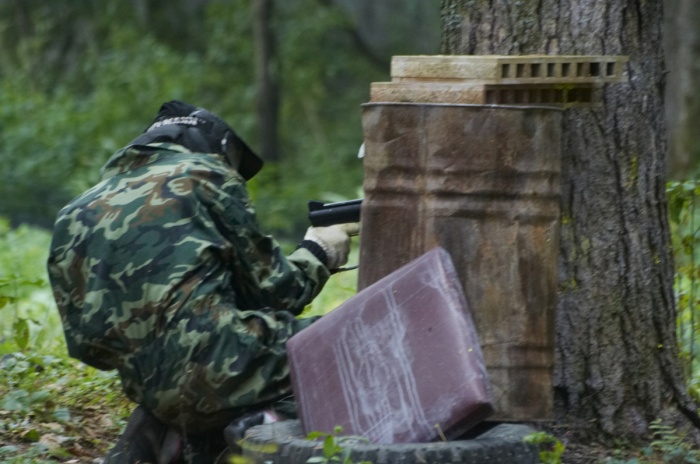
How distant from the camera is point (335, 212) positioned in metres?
3.93

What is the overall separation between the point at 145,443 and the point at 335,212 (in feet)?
3.51

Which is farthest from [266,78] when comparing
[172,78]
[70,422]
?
[70,422]

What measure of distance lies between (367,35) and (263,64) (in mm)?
3915

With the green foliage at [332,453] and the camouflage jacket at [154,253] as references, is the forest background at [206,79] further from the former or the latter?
the green foliage at [332,453]

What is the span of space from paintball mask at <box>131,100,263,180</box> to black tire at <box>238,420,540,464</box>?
3.75ft

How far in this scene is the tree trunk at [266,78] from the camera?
66.3ft

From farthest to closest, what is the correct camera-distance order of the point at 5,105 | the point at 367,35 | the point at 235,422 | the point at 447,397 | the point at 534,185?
the point at 367,35, the point at 5,105, the point at 235,422, the point at 534,185, the point at 447,397

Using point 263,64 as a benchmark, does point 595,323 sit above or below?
below

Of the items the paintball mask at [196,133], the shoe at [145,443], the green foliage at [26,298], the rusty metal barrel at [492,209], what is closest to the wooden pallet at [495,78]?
the rusty metal barrel at [492,209]

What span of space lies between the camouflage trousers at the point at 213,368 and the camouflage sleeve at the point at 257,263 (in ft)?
0.44

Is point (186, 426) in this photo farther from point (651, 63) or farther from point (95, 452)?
point (651, 63)

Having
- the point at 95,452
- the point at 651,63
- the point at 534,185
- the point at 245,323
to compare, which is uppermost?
the point at 651,63

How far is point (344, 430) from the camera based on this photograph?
3074mm

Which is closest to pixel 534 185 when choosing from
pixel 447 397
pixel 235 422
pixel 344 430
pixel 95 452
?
pixel 447 397
